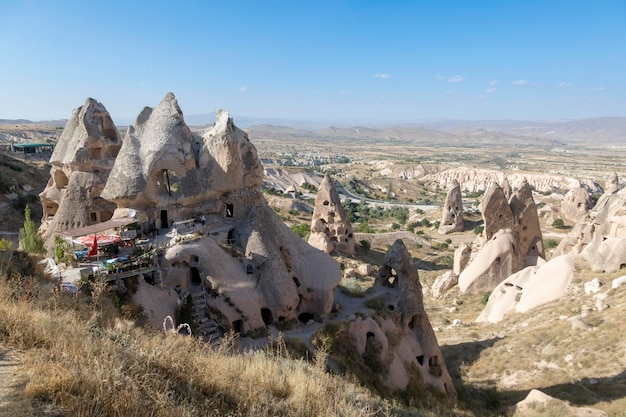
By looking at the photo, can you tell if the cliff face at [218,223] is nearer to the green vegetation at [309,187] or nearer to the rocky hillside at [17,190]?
the rocky hillside at [17,190]

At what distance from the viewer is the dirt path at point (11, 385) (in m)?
3.83

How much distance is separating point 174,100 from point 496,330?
14.3 meters

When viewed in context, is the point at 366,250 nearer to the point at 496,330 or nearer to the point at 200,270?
the point at 496,330

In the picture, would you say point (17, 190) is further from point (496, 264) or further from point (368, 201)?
point (368, 201)

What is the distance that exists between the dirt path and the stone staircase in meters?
6.32

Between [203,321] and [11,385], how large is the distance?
24.0 ft

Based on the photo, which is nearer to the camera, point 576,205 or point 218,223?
point 218,223

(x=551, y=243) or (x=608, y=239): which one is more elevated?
(x=608, y=239)

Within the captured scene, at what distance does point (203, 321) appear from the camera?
11.4 meters

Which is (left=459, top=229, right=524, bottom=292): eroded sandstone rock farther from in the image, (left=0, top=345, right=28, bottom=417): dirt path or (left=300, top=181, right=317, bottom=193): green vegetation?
(left=300, top=181, right=317, bottom=193): green vegetation

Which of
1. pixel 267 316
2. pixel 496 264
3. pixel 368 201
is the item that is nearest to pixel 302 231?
pixel 496 264

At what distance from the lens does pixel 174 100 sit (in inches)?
575

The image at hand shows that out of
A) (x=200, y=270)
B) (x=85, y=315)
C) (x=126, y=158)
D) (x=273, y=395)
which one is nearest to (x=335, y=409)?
(x=273, y=395)

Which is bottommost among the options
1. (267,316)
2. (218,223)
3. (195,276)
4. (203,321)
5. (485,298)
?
(485,298)
